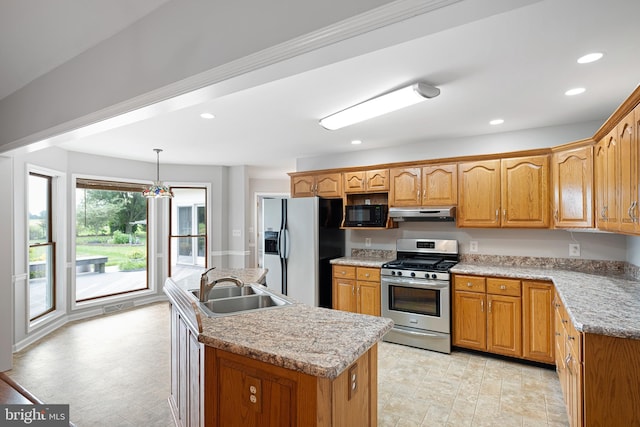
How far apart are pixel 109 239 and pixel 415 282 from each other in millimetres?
4769

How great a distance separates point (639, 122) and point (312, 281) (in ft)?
11.7

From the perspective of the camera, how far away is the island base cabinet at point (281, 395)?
53.1 inches

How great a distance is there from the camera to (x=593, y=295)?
242 cm

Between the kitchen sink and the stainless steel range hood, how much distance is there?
2192 millimetres

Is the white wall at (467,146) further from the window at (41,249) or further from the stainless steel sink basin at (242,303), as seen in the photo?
the window at (41,249)

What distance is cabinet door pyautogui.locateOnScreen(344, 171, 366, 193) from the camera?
181 inches

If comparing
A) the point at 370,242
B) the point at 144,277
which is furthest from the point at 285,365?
the point at 144,277

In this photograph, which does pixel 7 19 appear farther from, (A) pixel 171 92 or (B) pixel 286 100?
(B) pixel 286 100

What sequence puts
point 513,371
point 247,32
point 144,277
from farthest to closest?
point 144,277
point 513,371
point 247,32

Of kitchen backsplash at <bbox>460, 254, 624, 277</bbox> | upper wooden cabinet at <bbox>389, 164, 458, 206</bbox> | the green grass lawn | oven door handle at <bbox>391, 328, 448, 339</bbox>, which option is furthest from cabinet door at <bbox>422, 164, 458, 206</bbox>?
the green grass lawn

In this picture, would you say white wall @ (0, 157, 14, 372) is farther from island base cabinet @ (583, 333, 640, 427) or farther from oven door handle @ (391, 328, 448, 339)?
island base cabinet @ (583, 333, 640, 427)

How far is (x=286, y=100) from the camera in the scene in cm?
282

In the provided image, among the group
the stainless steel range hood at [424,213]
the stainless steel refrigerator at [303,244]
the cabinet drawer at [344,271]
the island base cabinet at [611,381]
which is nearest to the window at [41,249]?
the stainless steel refrigerator at [303,244]

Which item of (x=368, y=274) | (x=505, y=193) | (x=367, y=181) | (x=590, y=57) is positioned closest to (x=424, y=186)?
(x=367, y=181)
